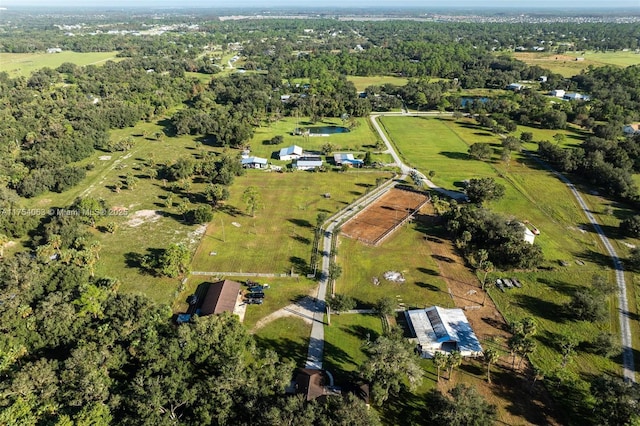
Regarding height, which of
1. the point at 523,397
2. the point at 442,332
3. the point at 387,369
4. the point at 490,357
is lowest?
the point at 523,397

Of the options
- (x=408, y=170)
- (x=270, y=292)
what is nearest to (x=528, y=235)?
(x=408, y=170)

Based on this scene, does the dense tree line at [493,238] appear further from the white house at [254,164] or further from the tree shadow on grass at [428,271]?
the white house at [254,164]

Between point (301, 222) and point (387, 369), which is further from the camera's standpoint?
point (301, 222)

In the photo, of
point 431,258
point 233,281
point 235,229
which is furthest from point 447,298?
point 235,229

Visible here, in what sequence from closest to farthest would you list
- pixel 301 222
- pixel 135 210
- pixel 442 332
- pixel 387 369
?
pixel 387 369 → pixel 442 332 → pixel 301 222 → pixel 135 210

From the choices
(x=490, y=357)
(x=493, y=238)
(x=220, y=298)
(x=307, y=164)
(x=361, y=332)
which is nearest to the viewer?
(x=490, y=357)

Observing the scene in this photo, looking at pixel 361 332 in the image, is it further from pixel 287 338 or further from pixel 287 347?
pixel 287 347

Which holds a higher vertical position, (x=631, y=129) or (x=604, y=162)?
(x=631, y=129)
